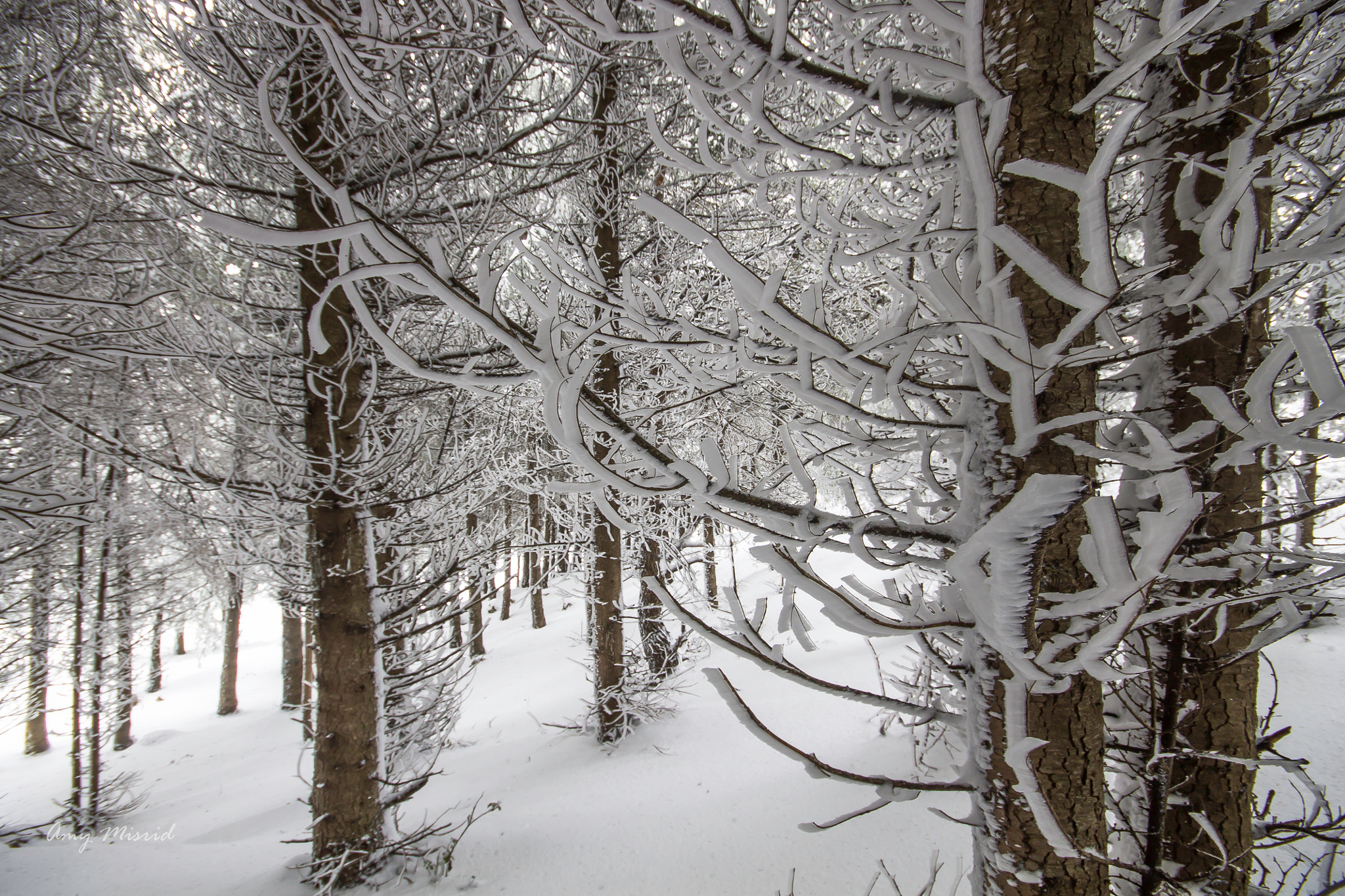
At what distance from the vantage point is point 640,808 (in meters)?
4.36

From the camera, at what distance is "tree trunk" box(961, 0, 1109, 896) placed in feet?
3.90

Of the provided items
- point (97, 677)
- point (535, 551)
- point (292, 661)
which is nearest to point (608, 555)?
point (535, 551)

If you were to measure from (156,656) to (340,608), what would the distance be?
1532 centimetres

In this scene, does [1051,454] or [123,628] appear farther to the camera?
[123,628]

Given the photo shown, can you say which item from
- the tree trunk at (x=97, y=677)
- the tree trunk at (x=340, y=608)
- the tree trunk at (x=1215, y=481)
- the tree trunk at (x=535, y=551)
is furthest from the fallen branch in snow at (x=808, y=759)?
the tree trunk at (x=97, y=677)

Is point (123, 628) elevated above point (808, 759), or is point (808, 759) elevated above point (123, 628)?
point (808, 759)

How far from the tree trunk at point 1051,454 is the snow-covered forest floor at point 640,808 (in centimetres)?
54

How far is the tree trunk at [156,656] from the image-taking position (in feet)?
31.5

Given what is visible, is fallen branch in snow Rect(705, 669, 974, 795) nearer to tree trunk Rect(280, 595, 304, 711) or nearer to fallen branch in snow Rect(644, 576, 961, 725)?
fallen branch in snow Rect(644, 576, 961, 725)

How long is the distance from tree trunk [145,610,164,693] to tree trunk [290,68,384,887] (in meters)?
8.08

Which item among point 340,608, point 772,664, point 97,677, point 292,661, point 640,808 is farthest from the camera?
point 292,661

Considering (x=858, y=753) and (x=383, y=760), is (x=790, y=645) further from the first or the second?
(x=383, y=760)

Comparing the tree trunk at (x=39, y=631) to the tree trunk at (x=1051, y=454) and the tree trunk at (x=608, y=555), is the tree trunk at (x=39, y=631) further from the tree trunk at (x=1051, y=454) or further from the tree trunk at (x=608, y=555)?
the tree trunk at (x=1051, y=454)

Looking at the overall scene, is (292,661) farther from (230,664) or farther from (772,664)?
(772,664)
